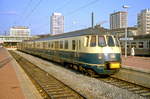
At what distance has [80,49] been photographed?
538 inches

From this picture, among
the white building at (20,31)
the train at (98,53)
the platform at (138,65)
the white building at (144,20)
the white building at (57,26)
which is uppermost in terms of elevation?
the white building at (144,20)

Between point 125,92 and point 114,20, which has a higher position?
point 114,20

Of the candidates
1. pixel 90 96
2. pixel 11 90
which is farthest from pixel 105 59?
pixel 11 90

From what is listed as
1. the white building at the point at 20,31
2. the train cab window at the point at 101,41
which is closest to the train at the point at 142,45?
the train cab window at the point at 101,41

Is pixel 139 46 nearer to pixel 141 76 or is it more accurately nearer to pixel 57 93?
pixel 141 76

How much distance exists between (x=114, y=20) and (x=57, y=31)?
48.9 feet

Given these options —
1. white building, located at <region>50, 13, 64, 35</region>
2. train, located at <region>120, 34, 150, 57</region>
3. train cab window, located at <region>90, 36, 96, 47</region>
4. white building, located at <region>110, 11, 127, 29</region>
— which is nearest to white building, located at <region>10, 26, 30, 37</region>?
white building, located at <region>50, 13, 64, 35</region>

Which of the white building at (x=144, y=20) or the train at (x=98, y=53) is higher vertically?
the white building at (x=144, y=20)

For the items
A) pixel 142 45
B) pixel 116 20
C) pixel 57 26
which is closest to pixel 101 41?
pixel 142 45

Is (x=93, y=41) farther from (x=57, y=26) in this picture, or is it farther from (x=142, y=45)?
(x=57, y=26)

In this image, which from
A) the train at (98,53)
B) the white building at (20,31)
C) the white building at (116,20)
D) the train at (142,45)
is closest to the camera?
the train at (98,53)

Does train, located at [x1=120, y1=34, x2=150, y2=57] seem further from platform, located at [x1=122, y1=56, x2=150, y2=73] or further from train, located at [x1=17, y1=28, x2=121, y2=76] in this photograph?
train, located at [x1=17, y1=28, x2=121, y2=76]

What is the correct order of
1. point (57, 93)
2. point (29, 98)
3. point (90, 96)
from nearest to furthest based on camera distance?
point (29, 98) < point (90, 96) < point (57, 93)

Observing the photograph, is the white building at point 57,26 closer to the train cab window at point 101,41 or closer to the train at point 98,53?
the train at point 98,53
